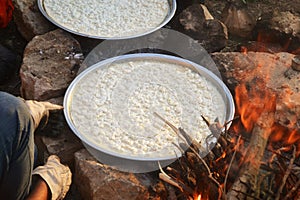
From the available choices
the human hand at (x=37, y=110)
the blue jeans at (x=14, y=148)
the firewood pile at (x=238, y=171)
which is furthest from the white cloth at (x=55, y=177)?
the firewood pile at (x=238, y=171)

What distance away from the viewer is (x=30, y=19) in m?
4.00

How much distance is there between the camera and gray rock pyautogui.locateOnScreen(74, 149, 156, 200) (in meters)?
2.75

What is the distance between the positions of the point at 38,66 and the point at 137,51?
819 millimetres

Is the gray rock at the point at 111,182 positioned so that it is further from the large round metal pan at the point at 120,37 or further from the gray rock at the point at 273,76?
the large round metal pan at the point at 120,37

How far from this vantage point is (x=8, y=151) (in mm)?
2154

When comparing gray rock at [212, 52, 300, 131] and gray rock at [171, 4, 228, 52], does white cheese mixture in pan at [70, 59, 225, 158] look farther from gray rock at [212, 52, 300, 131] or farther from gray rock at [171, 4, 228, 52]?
gray rock at [171, 4, 228, 52]

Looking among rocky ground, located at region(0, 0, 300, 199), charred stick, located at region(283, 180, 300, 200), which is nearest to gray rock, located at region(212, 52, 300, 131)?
rocky ground, located at region(0, 0, 300, 199)

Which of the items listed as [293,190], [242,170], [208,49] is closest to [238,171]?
[242,170]

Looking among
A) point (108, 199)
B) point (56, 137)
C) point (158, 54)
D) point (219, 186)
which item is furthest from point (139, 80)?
point (219, 186)

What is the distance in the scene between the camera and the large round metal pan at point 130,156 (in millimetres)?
2814

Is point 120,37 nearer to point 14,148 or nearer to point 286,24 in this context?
point 286,24

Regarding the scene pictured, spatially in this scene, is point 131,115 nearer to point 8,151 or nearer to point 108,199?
point 108,199

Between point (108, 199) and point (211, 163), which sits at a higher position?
point (211, 163)

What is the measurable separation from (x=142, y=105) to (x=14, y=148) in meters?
1.18
